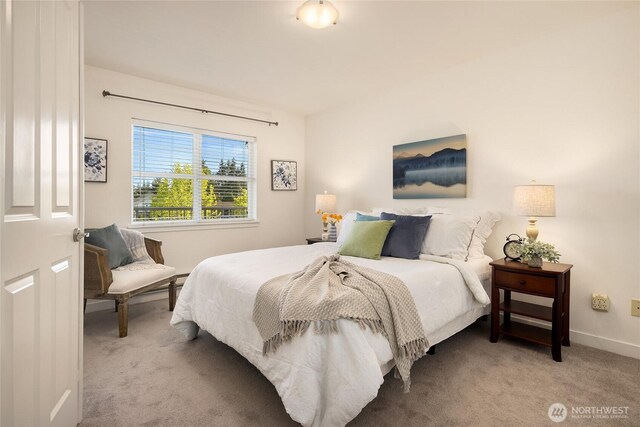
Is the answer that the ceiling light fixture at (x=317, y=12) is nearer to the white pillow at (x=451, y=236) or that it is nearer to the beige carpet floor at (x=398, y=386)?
the white pillow at (x=451, y=236)

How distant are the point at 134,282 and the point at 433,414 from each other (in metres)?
2.49

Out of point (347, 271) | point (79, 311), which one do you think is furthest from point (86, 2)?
point (347, 271)

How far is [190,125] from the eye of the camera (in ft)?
13.0

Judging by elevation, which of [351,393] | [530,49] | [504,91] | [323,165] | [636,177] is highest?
[530,49]

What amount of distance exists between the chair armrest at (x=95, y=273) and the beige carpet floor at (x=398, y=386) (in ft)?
1.28

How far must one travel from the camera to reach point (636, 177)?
2.26 meters

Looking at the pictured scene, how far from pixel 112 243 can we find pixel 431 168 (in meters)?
3.27

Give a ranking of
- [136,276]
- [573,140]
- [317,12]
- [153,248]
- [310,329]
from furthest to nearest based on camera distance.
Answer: [153,248] < [136,276] < [573,140] < [317,12] < [310,329]

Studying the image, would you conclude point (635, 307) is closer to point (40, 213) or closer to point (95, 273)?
point (40, 213)

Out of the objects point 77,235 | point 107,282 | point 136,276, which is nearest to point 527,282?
point 77,235

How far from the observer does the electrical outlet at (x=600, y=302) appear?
7.88 feet

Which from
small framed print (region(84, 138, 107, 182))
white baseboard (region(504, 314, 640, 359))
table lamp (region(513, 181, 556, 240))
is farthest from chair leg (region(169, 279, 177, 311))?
white baseboard (region(504, 314, 640, 359))

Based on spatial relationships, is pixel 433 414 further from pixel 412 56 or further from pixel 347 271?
pixel 412 56

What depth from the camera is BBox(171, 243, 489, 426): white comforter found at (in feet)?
4.60
